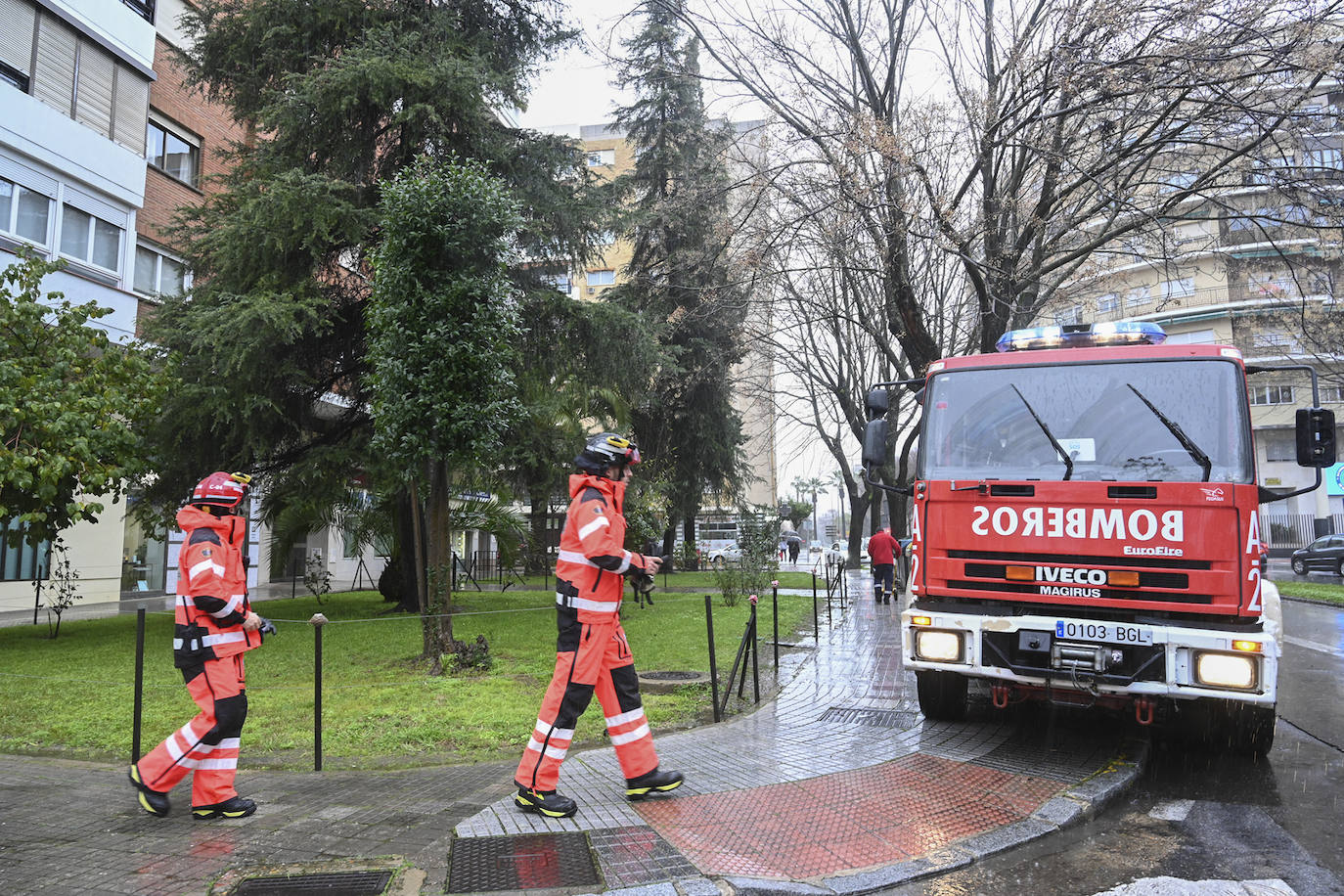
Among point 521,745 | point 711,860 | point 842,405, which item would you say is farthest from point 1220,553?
point 842,405

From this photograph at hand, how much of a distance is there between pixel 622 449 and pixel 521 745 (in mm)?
2808

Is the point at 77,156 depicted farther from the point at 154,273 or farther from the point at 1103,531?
the point at 1103,531

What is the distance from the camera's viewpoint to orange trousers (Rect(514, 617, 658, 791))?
15.3ft

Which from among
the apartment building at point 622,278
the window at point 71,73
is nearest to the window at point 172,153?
the window at point 71,73

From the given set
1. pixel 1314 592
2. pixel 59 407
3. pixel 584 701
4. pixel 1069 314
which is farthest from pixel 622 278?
pixel 584 701

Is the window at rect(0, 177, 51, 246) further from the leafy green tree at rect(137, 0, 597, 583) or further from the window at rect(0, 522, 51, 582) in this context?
the window at rect(0, 522, 51, 582)

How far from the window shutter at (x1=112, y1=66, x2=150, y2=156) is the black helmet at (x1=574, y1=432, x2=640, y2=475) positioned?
1778 cm

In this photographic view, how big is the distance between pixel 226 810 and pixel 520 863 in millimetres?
1957

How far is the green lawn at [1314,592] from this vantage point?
19.3m

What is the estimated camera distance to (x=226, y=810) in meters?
4.76

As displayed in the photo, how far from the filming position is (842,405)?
25.6 meters

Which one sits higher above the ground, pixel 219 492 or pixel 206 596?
pixel 219 492

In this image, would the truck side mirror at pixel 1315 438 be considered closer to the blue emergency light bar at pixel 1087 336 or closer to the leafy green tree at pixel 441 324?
the blue emergency light bar at pixel 1087 336

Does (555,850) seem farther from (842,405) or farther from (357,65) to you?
(842,405)
